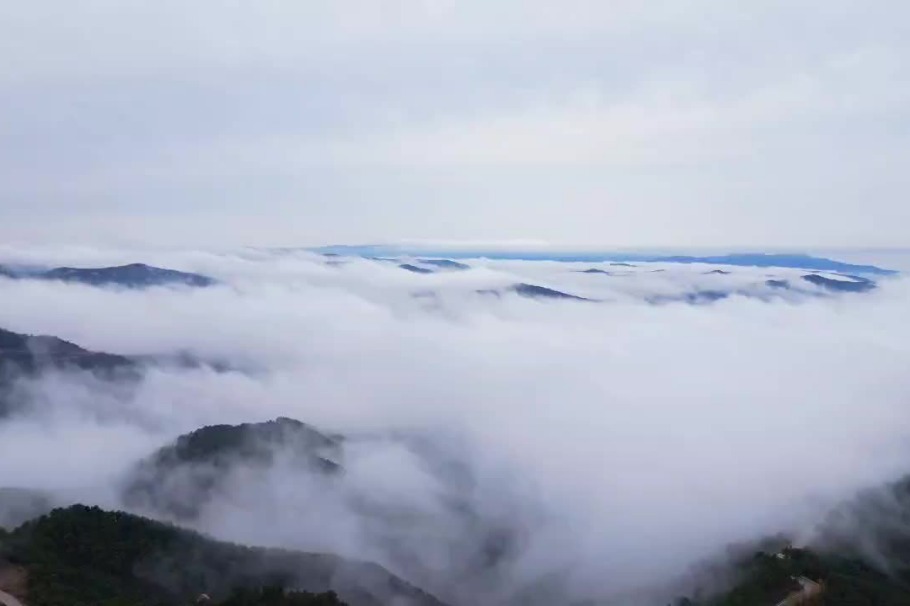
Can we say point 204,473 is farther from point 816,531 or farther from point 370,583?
point 816,531

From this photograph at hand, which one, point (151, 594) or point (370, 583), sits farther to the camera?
point (370, 583)

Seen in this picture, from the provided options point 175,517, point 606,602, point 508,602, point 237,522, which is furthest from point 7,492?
point 606,602

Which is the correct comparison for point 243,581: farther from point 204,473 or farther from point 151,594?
point 204,473

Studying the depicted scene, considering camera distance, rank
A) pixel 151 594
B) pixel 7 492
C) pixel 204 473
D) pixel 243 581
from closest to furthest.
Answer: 1. pixel 151 594
2. pixel 243 581
3. pixel 7 492
4. pixel 204 473

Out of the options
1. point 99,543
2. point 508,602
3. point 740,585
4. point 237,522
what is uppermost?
point 99,543

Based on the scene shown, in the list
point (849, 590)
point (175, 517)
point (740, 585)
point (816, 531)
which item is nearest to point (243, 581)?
point (175, 517)

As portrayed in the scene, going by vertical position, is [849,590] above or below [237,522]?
above

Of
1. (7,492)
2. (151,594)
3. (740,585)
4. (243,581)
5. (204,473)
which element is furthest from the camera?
(204,473)
